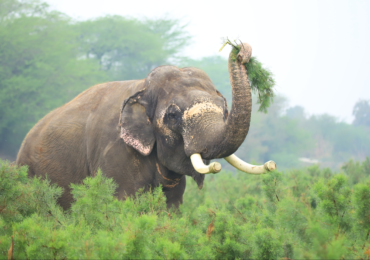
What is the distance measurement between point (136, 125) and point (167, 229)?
2.22m

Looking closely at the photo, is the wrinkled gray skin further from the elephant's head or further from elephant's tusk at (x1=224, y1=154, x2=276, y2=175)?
elephant's tusk at (x1=224, y1=154, x2=276, y2=175)

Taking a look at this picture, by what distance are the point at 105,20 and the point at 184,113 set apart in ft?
133

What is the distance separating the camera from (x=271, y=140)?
4647 cm

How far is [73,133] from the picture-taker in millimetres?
6379

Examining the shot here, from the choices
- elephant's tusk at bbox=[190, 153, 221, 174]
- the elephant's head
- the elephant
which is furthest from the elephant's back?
elephant's tusk at bbox=[190, 153, 221, 174]

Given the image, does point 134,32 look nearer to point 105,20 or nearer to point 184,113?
point 105,20

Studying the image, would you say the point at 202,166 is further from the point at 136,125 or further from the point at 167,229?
the point at 136,125

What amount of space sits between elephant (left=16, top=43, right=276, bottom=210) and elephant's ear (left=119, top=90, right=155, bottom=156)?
1 centimetres

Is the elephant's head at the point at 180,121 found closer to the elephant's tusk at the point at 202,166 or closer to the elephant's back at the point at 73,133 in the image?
the elephant's tusk at the point at 202,166

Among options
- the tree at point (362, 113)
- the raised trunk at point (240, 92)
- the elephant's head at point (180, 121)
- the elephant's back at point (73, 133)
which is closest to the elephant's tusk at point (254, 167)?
the elephant's head at point (180, 121)

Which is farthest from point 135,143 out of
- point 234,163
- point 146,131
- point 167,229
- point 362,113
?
point 362,113

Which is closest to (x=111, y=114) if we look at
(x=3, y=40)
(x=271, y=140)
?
(x=3, y=40)

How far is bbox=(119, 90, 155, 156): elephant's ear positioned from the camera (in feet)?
18.2

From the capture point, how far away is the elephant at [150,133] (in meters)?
4.64
